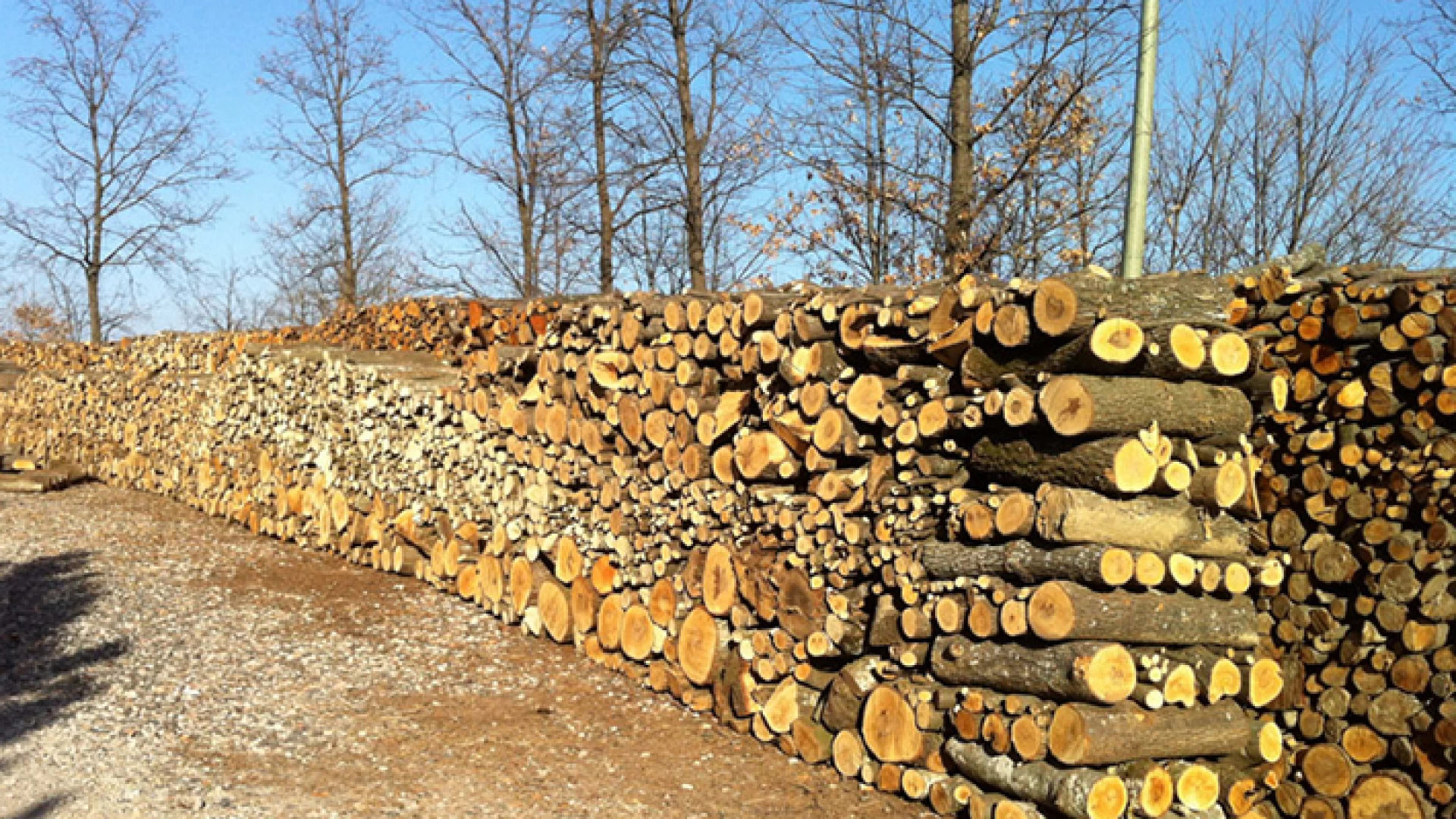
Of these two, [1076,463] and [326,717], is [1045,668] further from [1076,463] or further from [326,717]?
[326,717]

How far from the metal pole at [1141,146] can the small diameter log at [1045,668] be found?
365cm

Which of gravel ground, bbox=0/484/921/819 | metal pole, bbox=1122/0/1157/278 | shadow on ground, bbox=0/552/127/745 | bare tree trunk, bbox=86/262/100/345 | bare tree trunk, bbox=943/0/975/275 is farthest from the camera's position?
bare tree trunk, bbox=86/262/100/345

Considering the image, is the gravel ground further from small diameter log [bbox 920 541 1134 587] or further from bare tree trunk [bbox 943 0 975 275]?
bare tree trunk [bbox 943 0 975 275]

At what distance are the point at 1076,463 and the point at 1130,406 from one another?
0.29 m

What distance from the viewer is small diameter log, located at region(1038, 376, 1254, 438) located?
4.03 metres

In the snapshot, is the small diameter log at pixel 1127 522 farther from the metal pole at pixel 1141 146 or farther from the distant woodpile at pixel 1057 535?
the metal pole at pixel 1141 146

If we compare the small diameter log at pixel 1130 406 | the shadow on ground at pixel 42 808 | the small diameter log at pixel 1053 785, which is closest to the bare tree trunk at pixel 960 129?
the small diameter log at pixel 1130 406

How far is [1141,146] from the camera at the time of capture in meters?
7.11

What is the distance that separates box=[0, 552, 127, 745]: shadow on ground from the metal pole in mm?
6582

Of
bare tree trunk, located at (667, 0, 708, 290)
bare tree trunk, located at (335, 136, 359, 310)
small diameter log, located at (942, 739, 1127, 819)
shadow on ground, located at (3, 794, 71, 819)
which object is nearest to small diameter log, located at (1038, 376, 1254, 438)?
small diameter log, located at (942, 739, 1127, 819)

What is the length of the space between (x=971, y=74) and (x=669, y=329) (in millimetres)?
5296

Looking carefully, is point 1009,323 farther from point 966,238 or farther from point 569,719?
point 966,238

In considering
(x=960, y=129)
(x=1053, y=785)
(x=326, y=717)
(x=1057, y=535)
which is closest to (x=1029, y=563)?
(x=1057, y=535)

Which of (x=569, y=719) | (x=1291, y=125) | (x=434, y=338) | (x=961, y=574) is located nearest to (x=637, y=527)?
(x=569, y=719)
